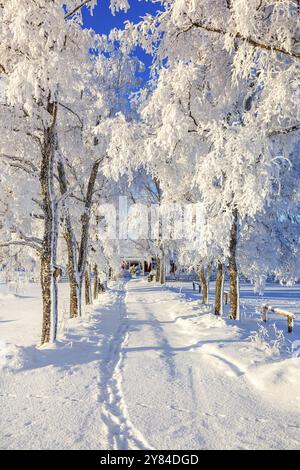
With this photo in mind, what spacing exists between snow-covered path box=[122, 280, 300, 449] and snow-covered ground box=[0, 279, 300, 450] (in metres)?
0.01

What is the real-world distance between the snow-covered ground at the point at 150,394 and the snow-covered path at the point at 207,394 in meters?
0.01

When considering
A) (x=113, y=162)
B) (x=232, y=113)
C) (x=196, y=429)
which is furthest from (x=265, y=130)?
(x=196, y=429)

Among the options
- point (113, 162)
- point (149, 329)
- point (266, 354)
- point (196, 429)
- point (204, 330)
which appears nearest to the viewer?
point (196, 429)

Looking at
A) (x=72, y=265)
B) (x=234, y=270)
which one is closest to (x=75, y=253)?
(x=72, y=265)

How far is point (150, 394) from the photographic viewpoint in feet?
15.3

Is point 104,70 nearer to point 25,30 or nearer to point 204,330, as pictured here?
point 25,30

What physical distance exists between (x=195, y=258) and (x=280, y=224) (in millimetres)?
3438

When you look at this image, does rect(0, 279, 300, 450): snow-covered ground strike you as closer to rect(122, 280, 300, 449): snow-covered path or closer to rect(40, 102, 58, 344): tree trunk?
rect(122, 280, 300, 449): snow-covered path

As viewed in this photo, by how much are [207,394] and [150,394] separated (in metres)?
0.73

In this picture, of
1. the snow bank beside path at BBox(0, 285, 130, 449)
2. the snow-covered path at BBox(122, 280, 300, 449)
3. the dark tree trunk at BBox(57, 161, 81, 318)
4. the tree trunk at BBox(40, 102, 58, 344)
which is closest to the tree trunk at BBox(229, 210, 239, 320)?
the snow-covered path at BBox(122, 280, 300, 449)

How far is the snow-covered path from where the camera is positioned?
11.6 feet

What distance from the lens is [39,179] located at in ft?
28.8

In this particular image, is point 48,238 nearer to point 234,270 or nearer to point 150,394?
point 150,394

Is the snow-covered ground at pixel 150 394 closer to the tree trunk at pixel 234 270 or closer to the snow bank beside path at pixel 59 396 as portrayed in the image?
the snow bank beside path at pixel 59 396
